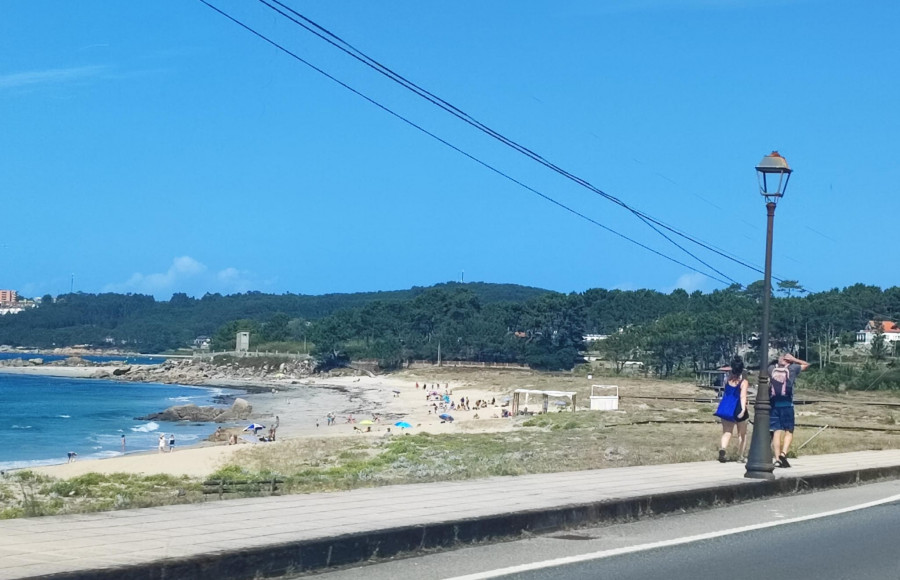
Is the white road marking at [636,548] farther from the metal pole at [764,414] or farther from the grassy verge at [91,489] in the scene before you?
the grassy verge at [91,489]

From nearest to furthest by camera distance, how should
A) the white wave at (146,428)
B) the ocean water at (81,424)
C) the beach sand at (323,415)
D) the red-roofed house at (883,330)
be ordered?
the beach sand at (323,415), the ocean water at (81,424), the white wave at (146,428), the red-roofed house at (883,330)

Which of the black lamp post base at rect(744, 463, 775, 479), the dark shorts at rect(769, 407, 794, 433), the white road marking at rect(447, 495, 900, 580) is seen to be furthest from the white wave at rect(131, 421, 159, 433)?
the white road marking at rect(447, 495, 900, 580)

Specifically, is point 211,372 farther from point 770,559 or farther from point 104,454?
point 770,559

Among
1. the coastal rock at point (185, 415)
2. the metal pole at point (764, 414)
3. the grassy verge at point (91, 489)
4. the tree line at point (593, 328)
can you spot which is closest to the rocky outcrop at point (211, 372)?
the tree line at point (593, 328)

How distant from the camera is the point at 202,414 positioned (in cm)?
7175

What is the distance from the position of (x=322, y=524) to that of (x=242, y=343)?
572ft

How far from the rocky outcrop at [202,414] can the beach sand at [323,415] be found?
1098 mm

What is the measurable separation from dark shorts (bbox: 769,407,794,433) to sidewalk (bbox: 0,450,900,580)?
2005 mm

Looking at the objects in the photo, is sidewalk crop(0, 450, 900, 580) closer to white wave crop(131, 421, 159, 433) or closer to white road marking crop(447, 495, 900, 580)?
white road marking crop(447, 495, 900, 580)

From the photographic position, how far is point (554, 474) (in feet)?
46.0

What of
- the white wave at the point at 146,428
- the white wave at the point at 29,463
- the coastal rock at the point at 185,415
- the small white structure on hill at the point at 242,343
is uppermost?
the small white structure on hill at the point at 242,343

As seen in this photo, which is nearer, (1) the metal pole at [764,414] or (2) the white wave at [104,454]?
(1) the metal pole at [764,414]

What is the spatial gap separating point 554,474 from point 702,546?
14.7 feet

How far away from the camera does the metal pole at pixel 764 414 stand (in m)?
13.9
